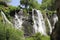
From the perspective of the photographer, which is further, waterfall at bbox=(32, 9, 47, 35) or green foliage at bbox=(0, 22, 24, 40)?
waterfall at bbox=(32, 9, 47, 35)

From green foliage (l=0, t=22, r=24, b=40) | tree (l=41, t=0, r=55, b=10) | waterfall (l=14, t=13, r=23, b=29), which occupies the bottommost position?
green foliage (l=0, t=22, r=24, b=40)

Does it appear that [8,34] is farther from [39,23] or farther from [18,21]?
[39,23]

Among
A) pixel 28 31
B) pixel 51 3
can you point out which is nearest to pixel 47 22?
pixel 28 31

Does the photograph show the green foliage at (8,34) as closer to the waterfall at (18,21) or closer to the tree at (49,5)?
the waterfall at (18,21)

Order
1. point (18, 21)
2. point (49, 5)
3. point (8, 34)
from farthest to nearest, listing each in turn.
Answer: point (49, 5) → point (18, 21) → point (8, 34)

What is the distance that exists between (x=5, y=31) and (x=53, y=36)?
434 cm

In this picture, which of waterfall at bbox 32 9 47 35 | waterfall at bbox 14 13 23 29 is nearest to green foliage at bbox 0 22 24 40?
waterfall at bbox 14 13 23 29

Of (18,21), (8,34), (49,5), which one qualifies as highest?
(49,5)

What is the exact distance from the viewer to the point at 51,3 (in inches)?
2050

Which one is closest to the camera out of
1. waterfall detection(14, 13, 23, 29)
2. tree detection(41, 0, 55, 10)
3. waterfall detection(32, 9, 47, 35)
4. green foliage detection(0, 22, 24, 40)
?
green foliage detection(0, 22, 24, 40)

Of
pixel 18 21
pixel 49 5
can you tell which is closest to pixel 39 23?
pixel 18 21

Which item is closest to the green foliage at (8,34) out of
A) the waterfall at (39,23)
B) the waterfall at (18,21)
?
the waterfall at (18,21)

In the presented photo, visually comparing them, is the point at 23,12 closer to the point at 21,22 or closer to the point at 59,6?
the point at 21,22

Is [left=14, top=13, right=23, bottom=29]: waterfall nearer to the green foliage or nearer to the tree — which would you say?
the green foliage
